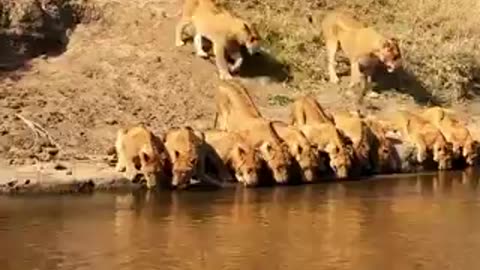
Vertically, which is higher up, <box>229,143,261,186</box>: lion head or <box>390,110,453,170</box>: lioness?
<box>390,110,453,170</box>: lioness

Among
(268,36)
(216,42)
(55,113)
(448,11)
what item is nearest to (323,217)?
(55,113)

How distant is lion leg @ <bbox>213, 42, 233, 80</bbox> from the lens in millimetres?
21078

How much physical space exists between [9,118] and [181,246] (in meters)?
5.57

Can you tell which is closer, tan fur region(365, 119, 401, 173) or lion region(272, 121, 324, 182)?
lion region(272, 121, 324, 182)

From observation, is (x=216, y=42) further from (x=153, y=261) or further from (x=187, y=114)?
(x=153, y=261)

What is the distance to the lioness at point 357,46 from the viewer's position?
2214 cm

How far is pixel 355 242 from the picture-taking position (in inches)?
517

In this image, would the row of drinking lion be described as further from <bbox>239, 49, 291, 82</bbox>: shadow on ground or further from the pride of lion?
<bbox>239, 49, 291, 82</bbox>: shadow on ground

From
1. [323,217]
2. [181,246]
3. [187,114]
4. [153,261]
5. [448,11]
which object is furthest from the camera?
[448,11]

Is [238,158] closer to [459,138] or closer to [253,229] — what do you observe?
[253,229]

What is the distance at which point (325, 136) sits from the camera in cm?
1783

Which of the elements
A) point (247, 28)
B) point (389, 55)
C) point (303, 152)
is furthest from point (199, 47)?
point (303, 152)

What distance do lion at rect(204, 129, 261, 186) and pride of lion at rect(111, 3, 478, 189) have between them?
12mm

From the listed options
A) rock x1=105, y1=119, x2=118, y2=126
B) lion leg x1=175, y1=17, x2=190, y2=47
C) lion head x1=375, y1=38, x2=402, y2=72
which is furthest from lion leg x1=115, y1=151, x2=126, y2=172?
lion head x1=375, y1=38, x2=402, y2=72
